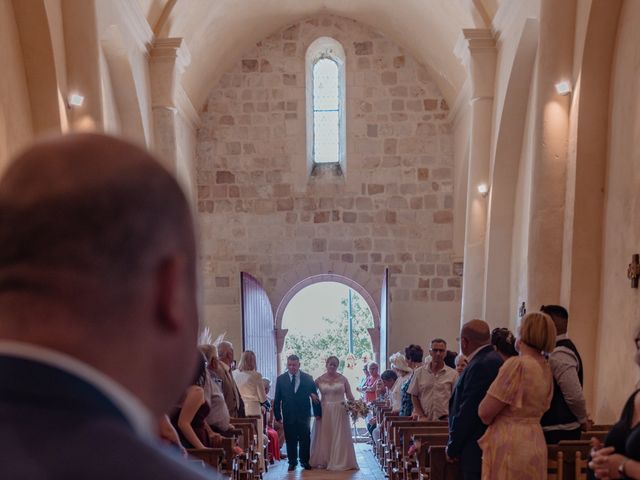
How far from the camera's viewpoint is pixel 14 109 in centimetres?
916


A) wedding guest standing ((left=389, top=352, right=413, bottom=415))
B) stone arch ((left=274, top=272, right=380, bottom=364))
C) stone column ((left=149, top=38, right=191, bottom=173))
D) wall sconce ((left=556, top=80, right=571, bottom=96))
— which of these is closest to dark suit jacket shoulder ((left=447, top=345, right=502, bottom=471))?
wall sconce ((left=556, top=80, right=571, bottom=96))

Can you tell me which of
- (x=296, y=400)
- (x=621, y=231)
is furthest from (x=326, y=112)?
(x=621, y=231)

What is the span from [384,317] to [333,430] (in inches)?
152

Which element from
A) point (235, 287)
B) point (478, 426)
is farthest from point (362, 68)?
point (478, 426)

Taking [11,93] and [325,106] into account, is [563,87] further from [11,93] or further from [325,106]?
[325,106]

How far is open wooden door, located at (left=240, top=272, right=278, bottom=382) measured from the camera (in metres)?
16.7

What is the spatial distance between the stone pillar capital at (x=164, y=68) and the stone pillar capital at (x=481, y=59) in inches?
164

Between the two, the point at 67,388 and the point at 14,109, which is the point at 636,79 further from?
the point at 67,388

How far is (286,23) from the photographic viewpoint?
17969mm

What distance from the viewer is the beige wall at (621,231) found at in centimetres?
811

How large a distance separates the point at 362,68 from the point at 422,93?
48.1 inches

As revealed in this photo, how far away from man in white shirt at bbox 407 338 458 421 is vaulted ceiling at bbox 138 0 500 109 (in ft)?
21.8

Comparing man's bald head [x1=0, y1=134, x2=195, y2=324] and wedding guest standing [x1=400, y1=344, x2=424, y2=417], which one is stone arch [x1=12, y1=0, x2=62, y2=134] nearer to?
wedding guest standing [x1=400, y1=344, x2=424, y2=417]

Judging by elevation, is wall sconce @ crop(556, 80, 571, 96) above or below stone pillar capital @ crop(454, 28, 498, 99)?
below
